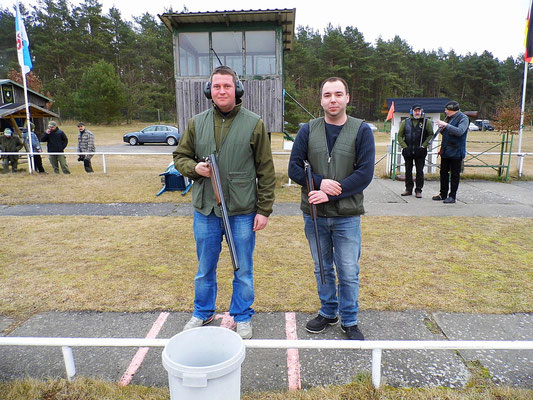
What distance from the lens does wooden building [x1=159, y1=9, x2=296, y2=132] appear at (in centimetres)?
926

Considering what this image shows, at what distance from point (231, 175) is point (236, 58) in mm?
7533

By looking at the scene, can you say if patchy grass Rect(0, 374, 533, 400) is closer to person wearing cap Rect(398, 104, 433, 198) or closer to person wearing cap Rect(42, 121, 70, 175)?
person wearing cap Rect(398, 104, 433, 198)

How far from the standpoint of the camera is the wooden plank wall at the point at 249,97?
946 centimetres

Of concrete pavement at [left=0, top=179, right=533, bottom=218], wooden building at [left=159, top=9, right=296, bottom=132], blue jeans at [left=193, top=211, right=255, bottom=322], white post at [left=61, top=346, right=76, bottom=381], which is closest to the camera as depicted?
white post at [left=61, top=346, right=76, bottom=381]

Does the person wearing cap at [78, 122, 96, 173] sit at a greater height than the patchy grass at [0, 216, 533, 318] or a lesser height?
greater

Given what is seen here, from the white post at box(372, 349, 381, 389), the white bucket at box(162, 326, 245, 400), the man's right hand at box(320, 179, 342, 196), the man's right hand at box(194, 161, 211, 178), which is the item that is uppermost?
the man's right hand at box(194, 161, 211, 178)

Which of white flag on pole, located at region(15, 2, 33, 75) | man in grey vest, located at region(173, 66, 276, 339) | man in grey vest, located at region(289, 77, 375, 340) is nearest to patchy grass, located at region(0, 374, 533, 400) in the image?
man in grey vest, located at region(289, 77, 375, 340)

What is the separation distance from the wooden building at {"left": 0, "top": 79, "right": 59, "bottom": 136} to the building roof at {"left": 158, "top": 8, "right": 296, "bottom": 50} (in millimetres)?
9676

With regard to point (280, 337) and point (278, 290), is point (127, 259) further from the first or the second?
point (280, 337)

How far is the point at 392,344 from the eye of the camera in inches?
88.1

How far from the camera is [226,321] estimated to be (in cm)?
327

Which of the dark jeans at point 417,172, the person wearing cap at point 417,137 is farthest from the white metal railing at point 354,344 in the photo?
the dark jeans at point 417,172

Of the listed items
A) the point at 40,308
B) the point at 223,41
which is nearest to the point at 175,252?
the point at 40,308

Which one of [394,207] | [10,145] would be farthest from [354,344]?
[10,145]
